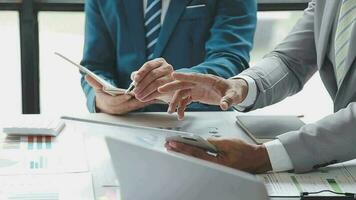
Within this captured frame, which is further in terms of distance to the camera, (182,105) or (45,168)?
(182,105)

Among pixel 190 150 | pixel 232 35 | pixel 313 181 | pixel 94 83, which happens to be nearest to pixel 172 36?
pixel 232 35

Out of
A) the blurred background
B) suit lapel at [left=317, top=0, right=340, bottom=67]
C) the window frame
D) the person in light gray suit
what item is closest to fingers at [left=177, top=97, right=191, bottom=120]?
the person in light gray suit

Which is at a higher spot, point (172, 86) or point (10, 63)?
point (172, 86)

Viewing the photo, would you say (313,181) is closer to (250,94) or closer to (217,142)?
(217,142)

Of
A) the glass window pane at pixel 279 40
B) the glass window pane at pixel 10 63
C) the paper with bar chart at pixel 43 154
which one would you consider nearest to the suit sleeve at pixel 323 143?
the paper with bar chart at pixel 43 154

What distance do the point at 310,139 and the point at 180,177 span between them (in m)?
0.50

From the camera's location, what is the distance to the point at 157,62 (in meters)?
1.71

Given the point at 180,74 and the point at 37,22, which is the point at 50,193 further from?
the point at 37,22

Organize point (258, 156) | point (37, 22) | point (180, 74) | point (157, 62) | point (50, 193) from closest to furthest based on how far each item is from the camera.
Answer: point (50, 193) → point (258, 156) → point (180, 74) → point (157, 62) → point (37, 22)

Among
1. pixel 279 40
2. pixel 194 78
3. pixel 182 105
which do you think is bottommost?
pixel 279 40

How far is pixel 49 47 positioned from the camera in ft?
9.59

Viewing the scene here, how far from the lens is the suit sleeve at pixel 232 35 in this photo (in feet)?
6.53

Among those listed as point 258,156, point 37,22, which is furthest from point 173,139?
point 37,22

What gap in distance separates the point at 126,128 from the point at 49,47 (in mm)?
1553
